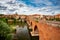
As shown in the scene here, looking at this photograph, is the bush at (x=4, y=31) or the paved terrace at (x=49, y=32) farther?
the bush at (x=4, y=31)

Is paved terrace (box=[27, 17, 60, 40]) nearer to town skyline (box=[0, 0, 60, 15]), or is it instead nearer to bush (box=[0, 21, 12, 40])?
town skyline (box=[0, 0, 60, 15])

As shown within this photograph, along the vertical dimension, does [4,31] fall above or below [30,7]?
below

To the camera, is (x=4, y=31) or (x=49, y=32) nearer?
(x=49, y=32)

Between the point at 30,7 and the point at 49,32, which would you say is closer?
the point at 49,32

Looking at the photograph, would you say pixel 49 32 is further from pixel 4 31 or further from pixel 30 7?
pixel 4 31

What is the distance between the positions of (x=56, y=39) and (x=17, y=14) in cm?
137

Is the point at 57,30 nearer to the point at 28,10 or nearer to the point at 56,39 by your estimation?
the point at 56,39

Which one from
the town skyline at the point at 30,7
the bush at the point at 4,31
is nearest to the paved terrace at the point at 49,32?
the town skyline at the point at 30,7

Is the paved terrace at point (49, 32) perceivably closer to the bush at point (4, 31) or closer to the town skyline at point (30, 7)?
the town skyline at point (30, 7)

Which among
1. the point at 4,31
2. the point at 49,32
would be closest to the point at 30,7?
the point at 4,31

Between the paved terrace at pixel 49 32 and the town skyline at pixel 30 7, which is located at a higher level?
the town skyline at pixel 30 7

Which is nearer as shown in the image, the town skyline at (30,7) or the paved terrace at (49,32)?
the paved terrace at (49,32)

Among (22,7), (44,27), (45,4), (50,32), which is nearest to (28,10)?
(22,7)

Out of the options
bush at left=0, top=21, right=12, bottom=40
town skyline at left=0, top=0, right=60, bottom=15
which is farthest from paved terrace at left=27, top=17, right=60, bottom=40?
bush at left=0, top=21, right=12, bottom=40
